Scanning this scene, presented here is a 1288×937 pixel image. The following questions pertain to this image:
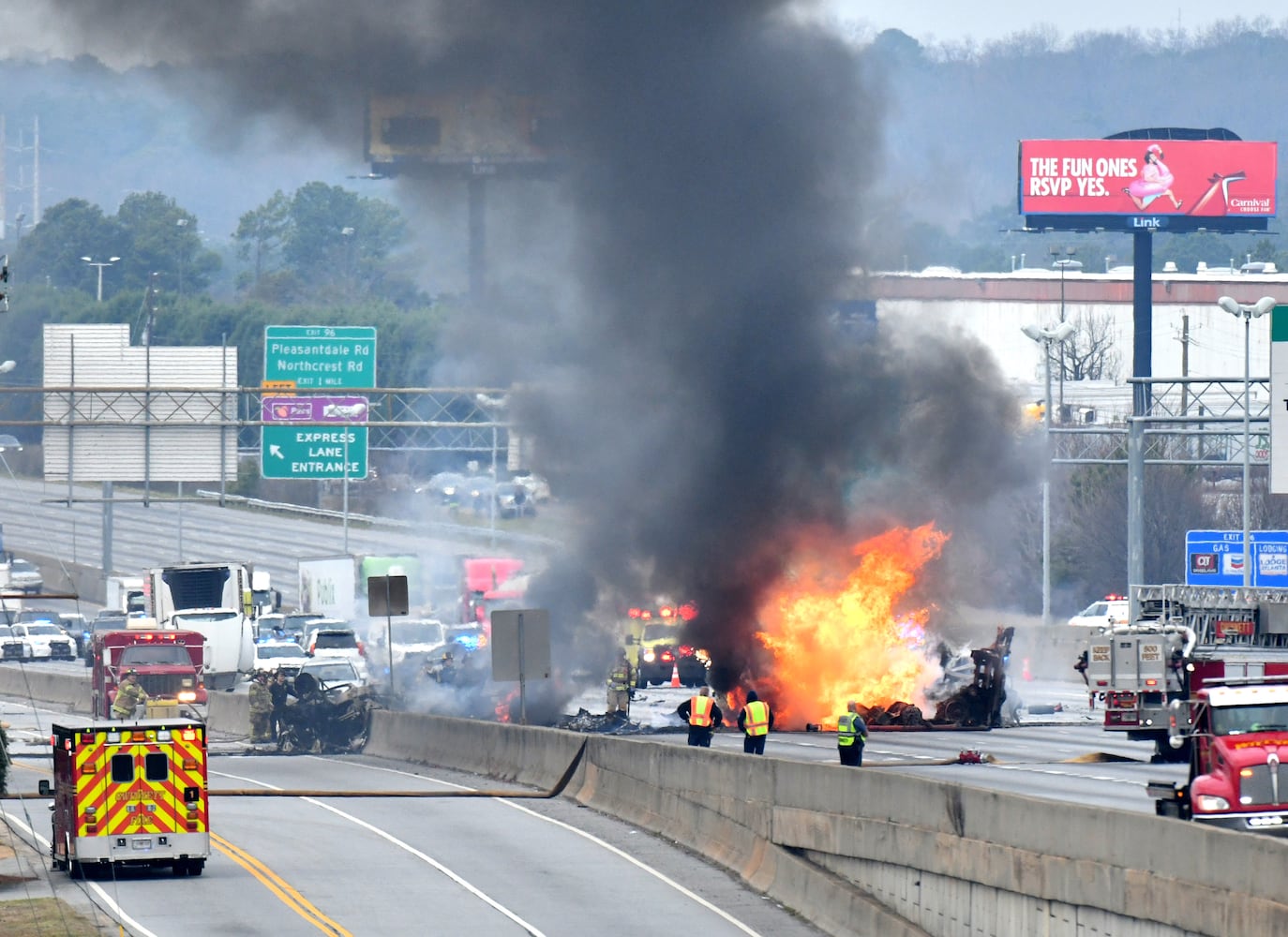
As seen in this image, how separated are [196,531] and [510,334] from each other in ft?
198

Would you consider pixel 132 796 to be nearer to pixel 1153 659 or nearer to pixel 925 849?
pixel 925 849

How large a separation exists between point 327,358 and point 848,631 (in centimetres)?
2154

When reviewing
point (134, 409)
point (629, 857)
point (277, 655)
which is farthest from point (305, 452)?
point (629, 857)

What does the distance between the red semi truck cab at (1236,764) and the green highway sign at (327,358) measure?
132 ft

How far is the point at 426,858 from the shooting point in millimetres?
25438

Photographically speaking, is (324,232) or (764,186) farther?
(324,232)

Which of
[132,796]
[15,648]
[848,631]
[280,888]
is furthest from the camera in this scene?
[15,648]

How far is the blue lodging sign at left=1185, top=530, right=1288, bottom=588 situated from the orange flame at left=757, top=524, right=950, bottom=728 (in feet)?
32.8

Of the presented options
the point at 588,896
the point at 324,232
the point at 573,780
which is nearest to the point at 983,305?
the point at 324,232

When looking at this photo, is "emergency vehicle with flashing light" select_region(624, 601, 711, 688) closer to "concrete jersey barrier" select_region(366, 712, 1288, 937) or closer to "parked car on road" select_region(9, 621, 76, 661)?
"concrete jersey barrier" select_region(366, 712, 1288, 937)

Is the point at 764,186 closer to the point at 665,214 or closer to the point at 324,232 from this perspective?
the point at 665,214

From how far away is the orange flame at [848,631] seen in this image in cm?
4372

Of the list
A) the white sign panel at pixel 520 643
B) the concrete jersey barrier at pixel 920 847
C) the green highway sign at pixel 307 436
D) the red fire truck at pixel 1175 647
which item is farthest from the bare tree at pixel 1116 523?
the concrete jersey barrier at pixel 920 847

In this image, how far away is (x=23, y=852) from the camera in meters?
26.3
